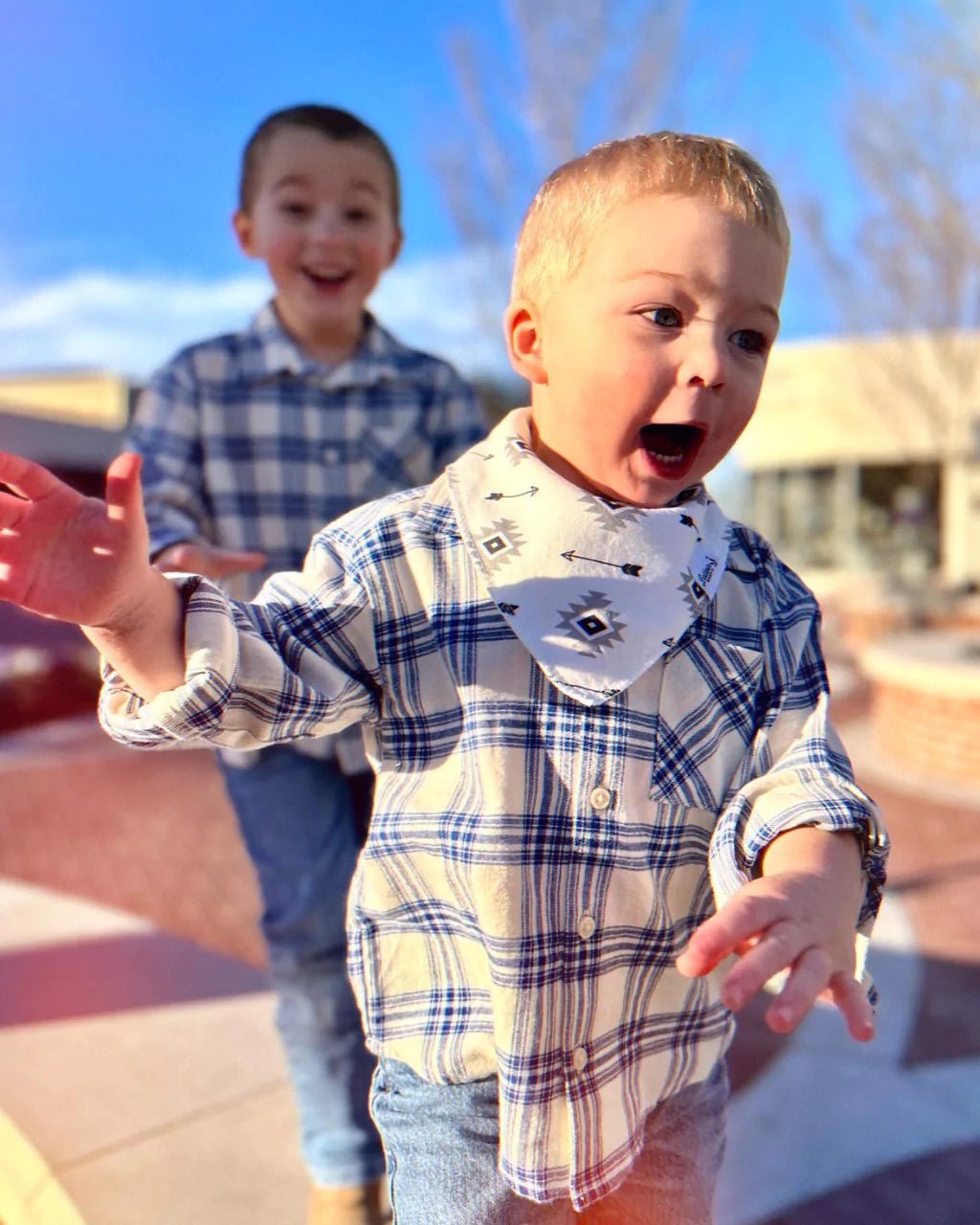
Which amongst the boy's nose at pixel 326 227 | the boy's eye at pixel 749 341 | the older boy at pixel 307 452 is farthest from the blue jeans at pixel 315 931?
the boy's eye at pixel 749 341

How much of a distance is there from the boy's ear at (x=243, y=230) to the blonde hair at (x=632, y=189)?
908 mm

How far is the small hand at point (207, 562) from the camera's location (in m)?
1.63

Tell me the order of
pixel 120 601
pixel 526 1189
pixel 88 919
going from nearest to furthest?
pixel 120 601 < pixel 526 1189 < pixel 88 919

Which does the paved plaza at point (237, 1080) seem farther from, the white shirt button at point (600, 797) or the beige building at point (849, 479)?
the beige building at point (849, 479)

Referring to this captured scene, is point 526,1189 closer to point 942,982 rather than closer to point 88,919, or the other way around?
point 942,982

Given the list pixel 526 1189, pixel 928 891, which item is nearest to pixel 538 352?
pixel 526 1189

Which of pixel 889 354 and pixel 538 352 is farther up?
pixel 889 354

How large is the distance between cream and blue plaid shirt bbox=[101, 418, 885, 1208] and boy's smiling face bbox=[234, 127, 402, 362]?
801 mm

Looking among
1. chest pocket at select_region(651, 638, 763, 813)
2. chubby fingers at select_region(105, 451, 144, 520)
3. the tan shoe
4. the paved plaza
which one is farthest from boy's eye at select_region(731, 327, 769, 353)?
the paved plaza

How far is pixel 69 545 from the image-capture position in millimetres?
1079

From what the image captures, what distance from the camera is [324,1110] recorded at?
6.48 feet

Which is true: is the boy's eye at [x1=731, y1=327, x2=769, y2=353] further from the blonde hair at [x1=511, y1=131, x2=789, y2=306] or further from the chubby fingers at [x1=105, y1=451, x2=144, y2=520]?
the chubby fingers at [x1=105, y1=451, x2=144, y2=520]

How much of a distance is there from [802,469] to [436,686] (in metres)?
20.9

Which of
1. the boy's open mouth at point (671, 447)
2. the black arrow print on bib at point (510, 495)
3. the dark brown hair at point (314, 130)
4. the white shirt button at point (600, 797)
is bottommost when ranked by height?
the white shirt button at point (600, 797)
